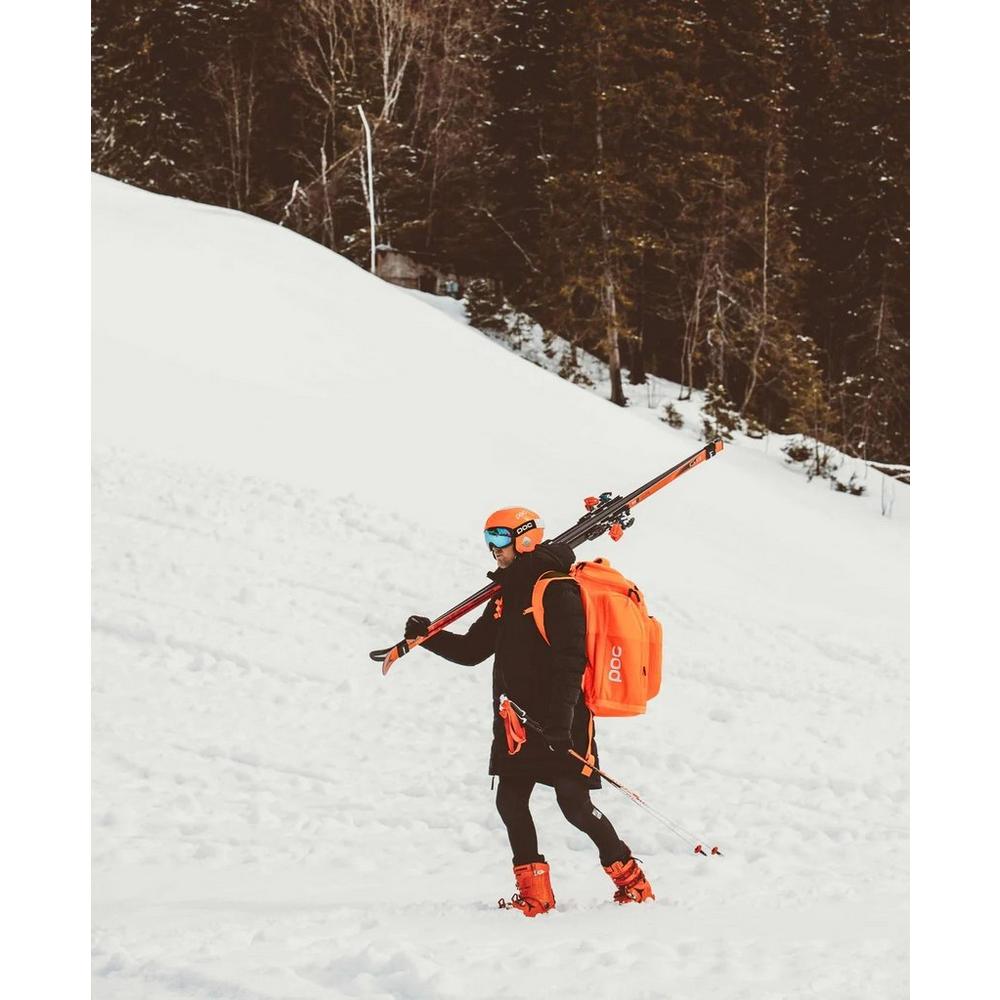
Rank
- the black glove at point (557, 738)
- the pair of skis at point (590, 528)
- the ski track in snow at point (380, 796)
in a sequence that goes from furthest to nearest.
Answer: the pair of skis at point (590, 528) < the black glove at point (557, 738) < the ski track in snow at point (380, 796)

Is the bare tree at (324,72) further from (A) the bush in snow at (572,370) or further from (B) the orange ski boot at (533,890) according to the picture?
(B) the orange ski boot at (533,890)

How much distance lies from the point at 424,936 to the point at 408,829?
1448 millimetres

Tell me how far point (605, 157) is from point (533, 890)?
694 inches

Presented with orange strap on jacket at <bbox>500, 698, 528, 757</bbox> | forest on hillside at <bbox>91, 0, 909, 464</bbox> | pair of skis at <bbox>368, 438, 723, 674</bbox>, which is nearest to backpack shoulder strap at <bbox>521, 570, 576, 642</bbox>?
orange strap on jacket at <bbox>500, 698, 528, 757</bbox>

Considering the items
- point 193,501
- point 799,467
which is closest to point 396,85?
point 799,467

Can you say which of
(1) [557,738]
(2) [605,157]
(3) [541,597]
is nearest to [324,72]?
(2) [605,157]

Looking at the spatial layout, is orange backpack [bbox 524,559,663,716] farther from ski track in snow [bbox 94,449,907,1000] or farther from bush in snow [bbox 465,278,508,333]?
bush in snow [bbox 465,278,508,333]

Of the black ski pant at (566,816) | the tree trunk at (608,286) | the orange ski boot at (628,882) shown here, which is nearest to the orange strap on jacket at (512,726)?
the black ski pant at (566,816)

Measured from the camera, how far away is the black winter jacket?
399 cm

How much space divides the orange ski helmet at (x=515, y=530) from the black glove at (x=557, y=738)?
2.31 ft

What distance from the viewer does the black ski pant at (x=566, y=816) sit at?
13.3 feet

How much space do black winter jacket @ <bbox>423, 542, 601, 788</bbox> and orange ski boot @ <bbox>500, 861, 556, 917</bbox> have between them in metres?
0.33
